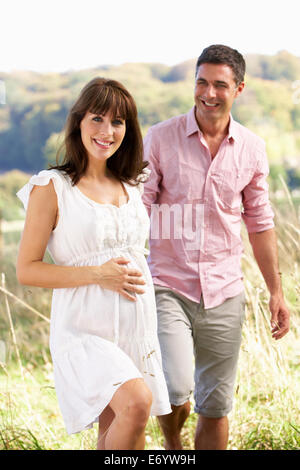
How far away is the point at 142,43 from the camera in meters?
15.0

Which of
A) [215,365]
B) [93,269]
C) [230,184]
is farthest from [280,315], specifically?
[93,269]

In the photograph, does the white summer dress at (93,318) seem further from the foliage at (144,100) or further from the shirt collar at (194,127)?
the foliage at (144,100)

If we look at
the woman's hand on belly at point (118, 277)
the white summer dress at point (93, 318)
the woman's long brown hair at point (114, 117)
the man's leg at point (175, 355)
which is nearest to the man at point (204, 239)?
the man's leg at point (175, 355)

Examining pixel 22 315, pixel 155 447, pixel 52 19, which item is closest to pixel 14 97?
pixel 52 19

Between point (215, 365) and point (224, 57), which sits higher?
point (224, 57)

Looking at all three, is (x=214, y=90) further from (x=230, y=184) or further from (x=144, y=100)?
(x=144, y=100)

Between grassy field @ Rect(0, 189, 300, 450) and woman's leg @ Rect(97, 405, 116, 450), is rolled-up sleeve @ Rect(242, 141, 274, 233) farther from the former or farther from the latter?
woman's leg @ Rect(97, 405, 116, 450)

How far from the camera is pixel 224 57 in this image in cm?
263

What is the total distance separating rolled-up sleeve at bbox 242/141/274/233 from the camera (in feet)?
9.17

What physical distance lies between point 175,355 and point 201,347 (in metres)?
0.21

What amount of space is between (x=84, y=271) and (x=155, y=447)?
1.50 metres

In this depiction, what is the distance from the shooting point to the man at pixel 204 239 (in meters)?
2.62

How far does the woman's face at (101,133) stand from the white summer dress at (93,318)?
0.14m

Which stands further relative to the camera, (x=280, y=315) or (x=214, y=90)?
(x=280, y=315)
